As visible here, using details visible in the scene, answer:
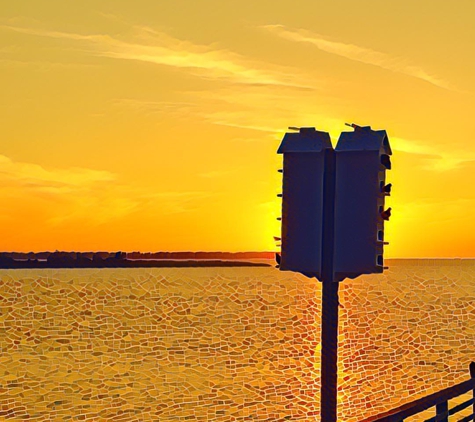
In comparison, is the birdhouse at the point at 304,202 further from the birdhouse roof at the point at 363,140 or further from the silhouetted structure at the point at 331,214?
the birdhouse roof at the point at 363,140

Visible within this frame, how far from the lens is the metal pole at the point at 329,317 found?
8.84 m

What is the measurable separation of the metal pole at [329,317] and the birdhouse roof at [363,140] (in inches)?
14.2

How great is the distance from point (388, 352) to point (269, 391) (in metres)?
14.1

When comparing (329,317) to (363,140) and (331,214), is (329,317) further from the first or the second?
(363,140)

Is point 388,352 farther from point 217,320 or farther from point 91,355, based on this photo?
point 217,320

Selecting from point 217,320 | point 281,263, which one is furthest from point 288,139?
point 217,320

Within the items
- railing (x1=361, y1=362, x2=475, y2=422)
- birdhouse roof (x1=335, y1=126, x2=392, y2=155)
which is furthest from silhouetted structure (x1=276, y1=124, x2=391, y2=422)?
railing (x1=361, y1=362, x2=475, y2=422)

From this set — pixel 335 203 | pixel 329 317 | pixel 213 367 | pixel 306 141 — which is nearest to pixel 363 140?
pixel 306 141

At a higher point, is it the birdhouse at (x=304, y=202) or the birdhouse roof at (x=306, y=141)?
the birdhouse roof at (x=306, y=141)

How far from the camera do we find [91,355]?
1404 inches

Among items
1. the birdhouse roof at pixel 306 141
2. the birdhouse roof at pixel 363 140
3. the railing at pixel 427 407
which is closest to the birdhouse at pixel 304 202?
the birdhouse roof at pixel 306 141

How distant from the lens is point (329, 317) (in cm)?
884

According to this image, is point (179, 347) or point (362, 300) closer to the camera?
point (179, 347)

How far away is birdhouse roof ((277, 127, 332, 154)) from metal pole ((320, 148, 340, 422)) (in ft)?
1.18
